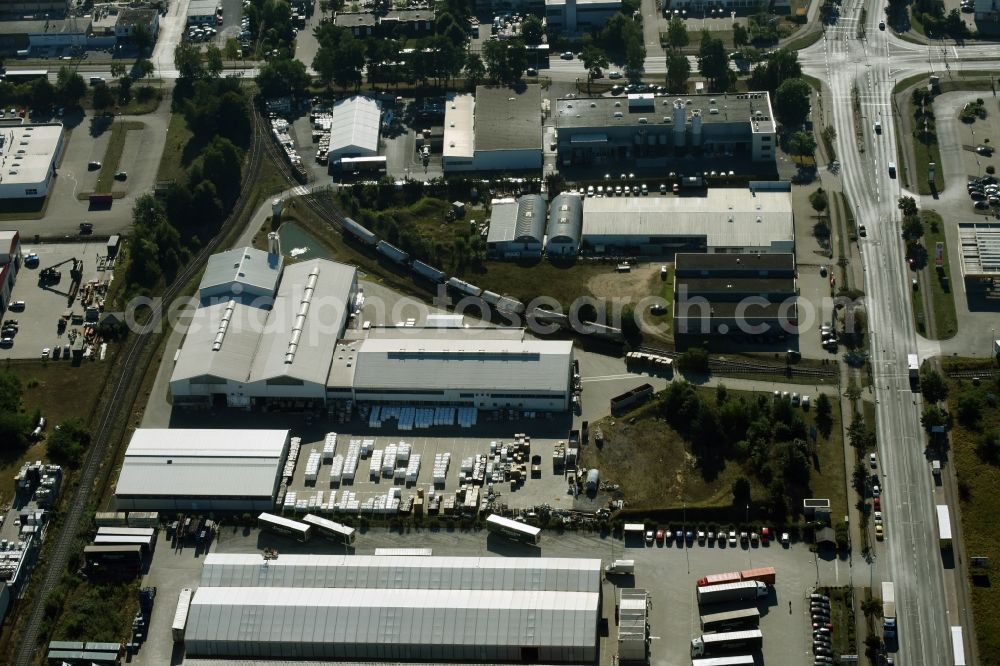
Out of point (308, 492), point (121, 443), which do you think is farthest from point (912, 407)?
point (121, 443)

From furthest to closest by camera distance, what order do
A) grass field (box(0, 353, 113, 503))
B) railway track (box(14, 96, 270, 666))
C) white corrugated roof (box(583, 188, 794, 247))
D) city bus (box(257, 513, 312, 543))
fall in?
1. white corrugated roof (box(583, 188, 794, 247))
2. grass field (box(0, 353, 113, 503))
3. city bus (box(257, 513, 312, 543))
4. railway track (box(14, 96, 270, 666))

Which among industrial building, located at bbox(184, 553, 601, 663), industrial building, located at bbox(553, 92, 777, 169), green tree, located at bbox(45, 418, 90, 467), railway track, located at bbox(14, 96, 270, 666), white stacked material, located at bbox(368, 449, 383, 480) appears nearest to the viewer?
industrial building, located at bbox(184, 553, 601, 663)

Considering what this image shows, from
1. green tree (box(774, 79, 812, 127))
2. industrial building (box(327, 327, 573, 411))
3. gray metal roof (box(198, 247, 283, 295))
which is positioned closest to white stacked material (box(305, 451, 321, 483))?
industrial building (box(327, 327, 573, 411))

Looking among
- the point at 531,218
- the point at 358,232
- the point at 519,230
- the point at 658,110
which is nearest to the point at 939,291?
the point at 658,110

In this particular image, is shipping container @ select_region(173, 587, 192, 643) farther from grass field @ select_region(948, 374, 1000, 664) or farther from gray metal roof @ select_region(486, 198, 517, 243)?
grass field @ select_region(948, 374, 1000, 664)

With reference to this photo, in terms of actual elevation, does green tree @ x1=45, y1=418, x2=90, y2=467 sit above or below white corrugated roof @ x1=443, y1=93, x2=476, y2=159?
below

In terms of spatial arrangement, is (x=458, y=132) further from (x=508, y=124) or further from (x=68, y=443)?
(x=68, y=443)

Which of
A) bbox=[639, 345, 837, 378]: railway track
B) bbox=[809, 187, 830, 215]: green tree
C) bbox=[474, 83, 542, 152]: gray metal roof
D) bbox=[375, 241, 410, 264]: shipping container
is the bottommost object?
bbox=[639, 345, 837, 378]: railway track

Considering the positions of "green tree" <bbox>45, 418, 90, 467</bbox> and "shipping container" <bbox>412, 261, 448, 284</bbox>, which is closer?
"green tree" <bbox>45, 418, 90, 467</bbox>
